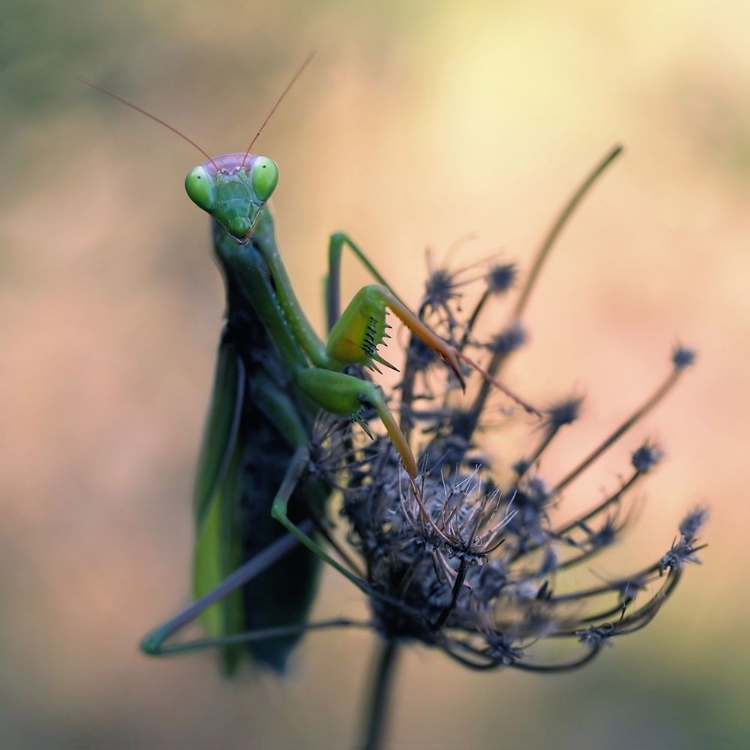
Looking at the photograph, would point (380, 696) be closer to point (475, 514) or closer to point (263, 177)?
point (475, 514)

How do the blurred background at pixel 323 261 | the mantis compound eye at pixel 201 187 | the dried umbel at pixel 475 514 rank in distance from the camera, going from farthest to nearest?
the blurred background at pixel 323 261 < the mantis compound eye at pixel 201 187 < the dried umbel at pixel 475 514

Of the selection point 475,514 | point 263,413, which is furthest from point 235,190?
point 475,514

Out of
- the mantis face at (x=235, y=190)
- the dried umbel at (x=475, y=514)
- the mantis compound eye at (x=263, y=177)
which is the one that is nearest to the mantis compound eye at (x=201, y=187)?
the mantis face at (x=235, y=190)

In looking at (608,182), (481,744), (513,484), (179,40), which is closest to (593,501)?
(481,744)

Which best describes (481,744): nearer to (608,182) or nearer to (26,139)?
(608,182)

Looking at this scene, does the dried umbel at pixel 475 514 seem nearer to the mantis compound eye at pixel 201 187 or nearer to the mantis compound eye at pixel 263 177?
the mantis compound eye at pixel 263 177

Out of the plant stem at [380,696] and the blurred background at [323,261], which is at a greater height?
the blurred background at [323,261]

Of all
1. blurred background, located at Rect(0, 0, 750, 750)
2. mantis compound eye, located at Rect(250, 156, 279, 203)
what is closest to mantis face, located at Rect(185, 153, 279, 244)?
mantis compound eye, located at Rect(250, 156, 279, 203)
